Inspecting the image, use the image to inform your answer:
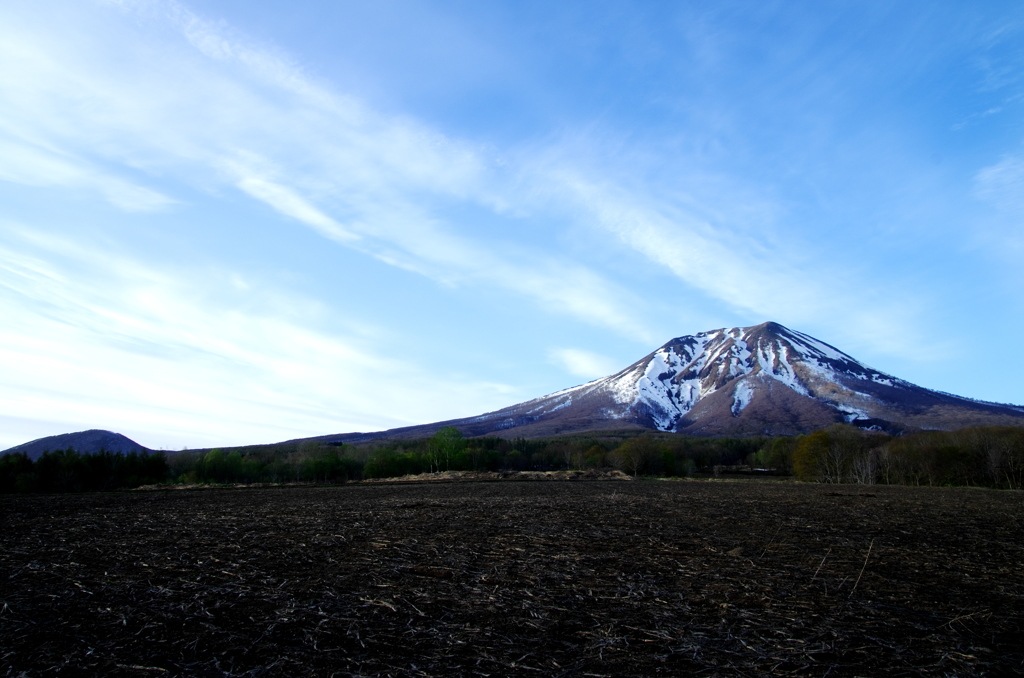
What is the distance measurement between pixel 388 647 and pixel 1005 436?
2962 inches

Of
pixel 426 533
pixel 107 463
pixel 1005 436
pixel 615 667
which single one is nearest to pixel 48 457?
pixel 107 463

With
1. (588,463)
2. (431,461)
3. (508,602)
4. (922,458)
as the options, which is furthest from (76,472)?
(922,458)

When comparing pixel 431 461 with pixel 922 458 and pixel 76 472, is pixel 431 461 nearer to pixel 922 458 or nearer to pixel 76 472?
pixel 76 472

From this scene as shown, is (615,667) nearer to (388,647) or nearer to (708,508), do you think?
(388,647)

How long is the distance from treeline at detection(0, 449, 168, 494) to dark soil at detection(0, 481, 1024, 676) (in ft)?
167

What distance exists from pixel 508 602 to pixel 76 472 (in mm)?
65786

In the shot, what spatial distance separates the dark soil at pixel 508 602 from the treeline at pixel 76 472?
167ft

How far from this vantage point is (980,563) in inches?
432

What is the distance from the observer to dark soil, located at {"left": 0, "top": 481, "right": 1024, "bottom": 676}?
554cm

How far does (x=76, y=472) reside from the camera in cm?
5703

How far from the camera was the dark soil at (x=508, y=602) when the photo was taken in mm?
5539

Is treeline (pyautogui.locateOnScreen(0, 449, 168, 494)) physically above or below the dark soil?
above

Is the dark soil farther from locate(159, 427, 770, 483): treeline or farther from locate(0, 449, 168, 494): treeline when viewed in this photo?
locate(159, 427, 770, 483): treeline

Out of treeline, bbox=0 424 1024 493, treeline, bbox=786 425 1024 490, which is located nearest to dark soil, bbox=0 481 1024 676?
treeline, bbox=0 424 1024 493
